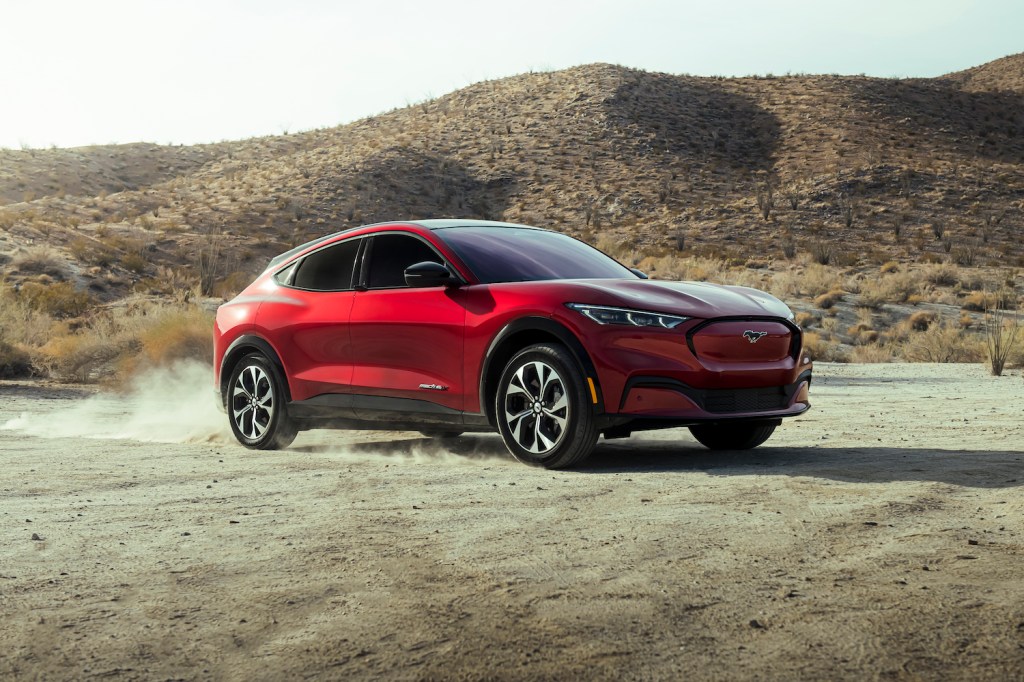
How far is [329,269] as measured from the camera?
31.0ft

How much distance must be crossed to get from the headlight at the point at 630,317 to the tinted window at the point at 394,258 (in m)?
1.68

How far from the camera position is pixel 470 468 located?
7.98 metres

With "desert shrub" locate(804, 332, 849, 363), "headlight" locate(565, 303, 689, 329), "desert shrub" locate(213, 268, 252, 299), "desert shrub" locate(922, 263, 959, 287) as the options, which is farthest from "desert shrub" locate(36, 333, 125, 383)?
"desert shrub" locate(922, 263, 959, 287)

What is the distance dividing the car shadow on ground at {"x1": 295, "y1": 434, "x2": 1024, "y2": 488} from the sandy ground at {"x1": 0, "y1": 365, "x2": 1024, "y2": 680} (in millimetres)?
43

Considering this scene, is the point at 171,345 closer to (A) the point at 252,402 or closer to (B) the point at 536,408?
(A) the point at 252,402

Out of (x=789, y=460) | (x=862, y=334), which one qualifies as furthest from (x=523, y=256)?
(x=862, y=334)

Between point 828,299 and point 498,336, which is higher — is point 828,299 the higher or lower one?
the lower one

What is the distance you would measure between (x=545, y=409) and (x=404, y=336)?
1371 millimetres

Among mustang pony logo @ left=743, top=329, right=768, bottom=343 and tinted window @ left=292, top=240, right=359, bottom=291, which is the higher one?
tinted window @ left=292, top=240, right=359, bottom=291

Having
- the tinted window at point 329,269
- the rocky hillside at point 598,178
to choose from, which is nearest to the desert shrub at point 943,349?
the tinted window at point 329,269

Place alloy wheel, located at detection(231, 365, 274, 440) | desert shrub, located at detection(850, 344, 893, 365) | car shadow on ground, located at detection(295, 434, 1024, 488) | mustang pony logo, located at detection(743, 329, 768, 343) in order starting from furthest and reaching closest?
desert shrub, located at detection(850, 344, 893, 365), alloy wheel, located at detection(231, 365, 274, 440), mustang pony logo, located at detection(743, 329, 768, 343), car shadow on ground, located at detection(295, 434, 1024, 488)

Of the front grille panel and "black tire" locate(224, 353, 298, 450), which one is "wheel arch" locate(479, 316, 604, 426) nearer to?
the front grille panel

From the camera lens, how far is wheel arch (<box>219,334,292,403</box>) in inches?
377

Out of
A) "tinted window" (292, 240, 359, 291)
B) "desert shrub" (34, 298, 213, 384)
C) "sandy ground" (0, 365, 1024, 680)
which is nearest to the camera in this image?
"sandy ground" (0, 365, 1024, 680)
